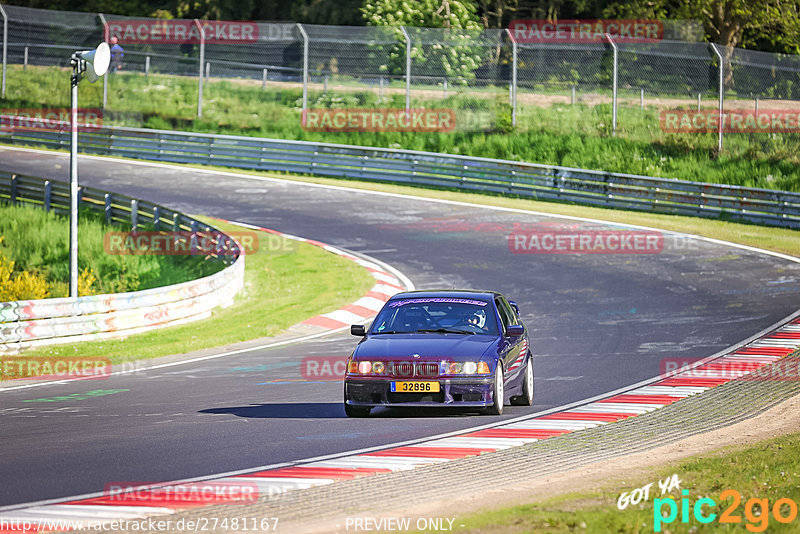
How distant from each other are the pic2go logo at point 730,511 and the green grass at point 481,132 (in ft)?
88.1

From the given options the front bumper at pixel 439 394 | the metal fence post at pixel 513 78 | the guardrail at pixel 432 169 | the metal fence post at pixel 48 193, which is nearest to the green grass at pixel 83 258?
the metal fence post at pixel 48 193

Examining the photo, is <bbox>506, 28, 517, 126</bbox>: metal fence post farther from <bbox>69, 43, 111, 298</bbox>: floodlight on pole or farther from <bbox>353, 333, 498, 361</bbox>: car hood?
<bbox>353, 333, 498, 361</bbox>: car hood

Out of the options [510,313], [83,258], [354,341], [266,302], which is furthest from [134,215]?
[510,313]

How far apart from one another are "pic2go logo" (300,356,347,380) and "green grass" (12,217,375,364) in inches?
97.7

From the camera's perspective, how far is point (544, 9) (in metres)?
58.8

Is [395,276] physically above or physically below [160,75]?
below

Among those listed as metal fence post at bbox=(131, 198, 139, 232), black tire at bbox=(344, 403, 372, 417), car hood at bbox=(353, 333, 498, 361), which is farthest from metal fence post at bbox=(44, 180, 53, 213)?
black tire at bbox=(344, 403, 372, 417)

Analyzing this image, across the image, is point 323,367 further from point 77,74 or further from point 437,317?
point 77,74

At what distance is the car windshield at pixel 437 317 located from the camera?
1268cm

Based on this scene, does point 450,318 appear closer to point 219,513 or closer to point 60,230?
point 219,513

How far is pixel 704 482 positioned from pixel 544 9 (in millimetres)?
52531

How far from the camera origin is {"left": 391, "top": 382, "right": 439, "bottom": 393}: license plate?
11.7 meters

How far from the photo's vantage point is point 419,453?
1024cm

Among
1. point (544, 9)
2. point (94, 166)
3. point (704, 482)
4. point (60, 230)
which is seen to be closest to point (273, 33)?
point (94, 166)
